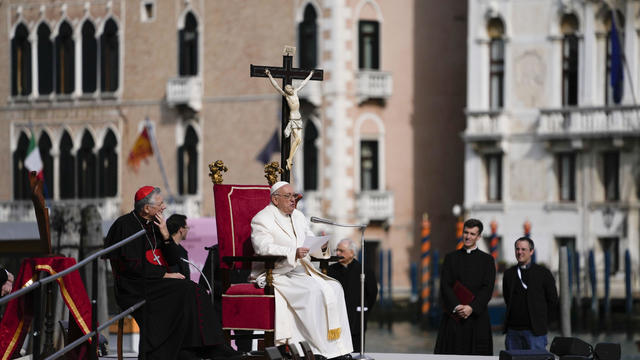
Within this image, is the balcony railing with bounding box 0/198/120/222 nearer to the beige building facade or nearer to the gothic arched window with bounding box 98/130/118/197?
the beige building facade

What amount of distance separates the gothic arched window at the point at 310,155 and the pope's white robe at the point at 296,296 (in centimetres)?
2424

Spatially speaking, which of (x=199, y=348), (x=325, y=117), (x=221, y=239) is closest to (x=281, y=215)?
(x=221, y=239)

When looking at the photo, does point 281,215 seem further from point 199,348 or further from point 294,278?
point 199,348

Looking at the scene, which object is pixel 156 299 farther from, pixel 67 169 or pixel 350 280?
pixel 67 169

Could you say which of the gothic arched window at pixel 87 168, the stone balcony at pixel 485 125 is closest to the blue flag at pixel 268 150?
the stone balcony at pixel 485 125

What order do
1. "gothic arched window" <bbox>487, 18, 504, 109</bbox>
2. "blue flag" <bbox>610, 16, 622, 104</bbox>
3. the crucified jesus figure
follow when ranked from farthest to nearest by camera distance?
1. "gothic arched window" <bbox>487, 18, 504, 109</bbox>
2. "blue flag" <bbox>610, 16, 622, 104</bbox>
3. the crucified jesus figure

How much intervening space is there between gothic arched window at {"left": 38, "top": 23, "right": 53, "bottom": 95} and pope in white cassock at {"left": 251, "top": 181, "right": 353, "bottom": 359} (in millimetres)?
28953

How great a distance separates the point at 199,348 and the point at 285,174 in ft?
8.08

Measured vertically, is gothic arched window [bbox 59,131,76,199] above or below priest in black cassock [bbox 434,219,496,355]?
above

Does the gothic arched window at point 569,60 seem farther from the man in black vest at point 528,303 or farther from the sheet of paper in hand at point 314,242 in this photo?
the sheet of paper in hand at point 314,242

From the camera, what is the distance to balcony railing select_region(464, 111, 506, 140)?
1334 inches

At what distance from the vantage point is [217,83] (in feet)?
121

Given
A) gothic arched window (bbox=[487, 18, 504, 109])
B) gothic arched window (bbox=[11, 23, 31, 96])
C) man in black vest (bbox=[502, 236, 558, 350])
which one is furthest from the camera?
gothic arched window (bbox=[11, 23, 31, 96])

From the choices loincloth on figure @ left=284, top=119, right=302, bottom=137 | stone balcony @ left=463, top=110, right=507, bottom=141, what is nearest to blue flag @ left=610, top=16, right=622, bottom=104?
stone balcony @ left=463, top=110, right=507, bottom=141
